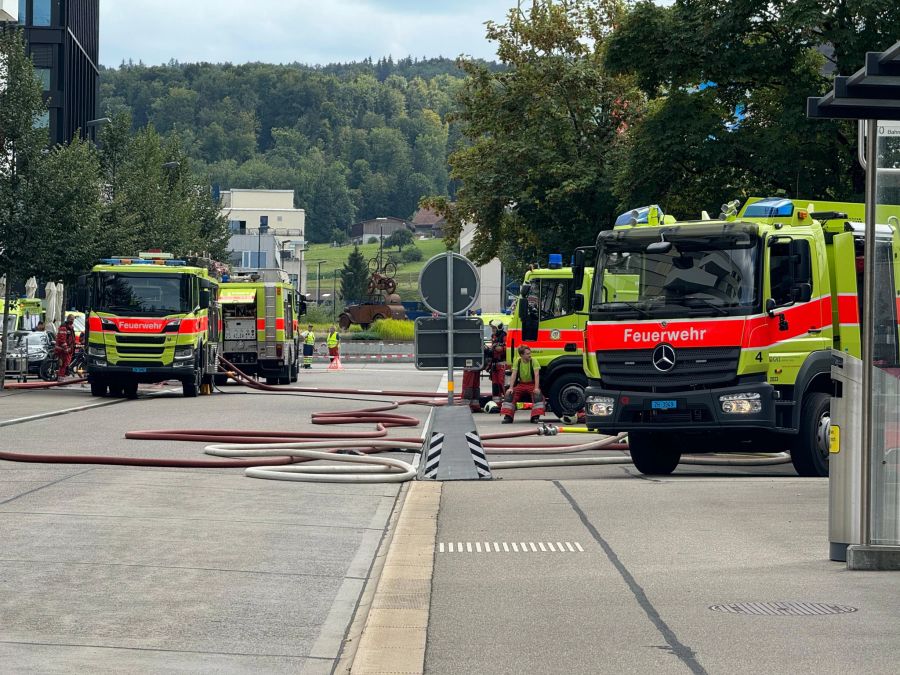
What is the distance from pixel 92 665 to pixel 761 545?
16.9 feet

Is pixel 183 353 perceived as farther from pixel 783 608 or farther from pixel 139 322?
pixel 783 608

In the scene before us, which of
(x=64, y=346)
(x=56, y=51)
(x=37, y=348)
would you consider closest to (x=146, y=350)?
(x=64, y=346)

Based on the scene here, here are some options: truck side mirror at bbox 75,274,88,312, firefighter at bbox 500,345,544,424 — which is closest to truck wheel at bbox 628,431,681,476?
firefighter at bbox 500,345,544,424

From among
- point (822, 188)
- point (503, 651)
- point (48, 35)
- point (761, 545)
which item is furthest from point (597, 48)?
point (48, 35)

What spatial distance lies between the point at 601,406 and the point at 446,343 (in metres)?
2.01

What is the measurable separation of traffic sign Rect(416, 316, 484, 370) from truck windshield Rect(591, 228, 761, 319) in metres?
1.50

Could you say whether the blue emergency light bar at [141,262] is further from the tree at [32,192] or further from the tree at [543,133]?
the tree at [543,133]

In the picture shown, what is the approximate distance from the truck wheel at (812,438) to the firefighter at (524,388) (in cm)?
918

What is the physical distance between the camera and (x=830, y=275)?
15500 mm

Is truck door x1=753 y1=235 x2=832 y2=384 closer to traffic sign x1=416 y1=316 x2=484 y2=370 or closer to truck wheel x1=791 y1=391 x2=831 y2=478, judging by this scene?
truck wheel x1=791 y1=391 x2=831 y2=478

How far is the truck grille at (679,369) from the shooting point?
1485 cm

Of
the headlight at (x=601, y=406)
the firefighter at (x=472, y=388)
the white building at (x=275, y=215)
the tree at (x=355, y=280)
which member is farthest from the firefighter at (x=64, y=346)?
the white building at (x=275, y=215)

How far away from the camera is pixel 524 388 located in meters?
25.3

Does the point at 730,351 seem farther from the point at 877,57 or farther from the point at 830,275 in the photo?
the point at 877,57
